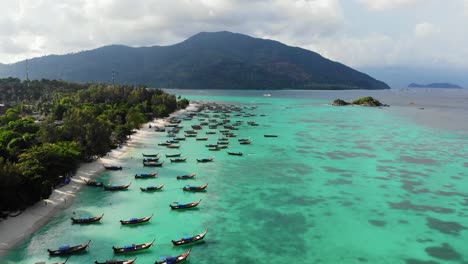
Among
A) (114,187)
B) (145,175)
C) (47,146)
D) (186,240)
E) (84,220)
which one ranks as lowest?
(186,240)

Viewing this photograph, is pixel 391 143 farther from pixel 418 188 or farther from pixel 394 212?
pixel 394 212

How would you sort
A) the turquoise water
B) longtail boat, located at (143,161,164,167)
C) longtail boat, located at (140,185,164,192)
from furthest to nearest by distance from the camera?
longtail boat, located at (143,161,164,167)
longtail boat, located at (140,185,164,192)
the turquoise water

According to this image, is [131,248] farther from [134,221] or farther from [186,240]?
[134,221]

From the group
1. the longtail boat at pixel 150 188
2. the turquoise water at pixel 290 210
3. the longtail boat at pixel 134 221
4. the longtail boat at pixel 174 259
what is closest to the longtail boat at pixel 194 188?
the turquoise water at pixel 290 210

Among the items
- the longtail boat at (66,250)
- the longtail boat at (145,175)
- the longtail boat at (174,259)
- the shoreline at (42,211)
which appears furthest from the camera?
the longtail boat at (145,175)

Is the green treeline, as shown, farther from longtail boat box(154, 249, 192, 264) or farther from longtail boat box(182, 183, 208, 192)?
longtail boat box(154, 249, 192, 264)

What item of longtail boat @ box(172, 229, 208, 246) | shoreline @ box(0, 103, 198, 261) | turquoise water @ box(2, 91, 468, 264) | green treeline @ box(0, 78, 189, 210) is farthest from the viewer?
green treeline @ box(0, 78, 189, 210)

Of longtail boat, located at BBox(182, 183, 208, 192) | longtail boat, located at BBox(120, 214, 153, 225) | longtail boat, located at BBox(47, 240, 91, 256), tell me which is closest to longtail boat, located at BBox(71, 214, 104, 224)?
longtail boat, located at BBox(120, 214, 153, 225)

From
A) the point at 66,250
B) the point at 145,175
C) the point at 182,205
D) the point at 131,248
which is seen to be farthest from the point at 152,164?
the point at 66,250

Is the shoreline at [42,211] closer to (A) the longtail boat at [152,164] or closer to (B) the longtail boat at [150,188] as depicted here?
(A) the longtail boat at [152,164]
